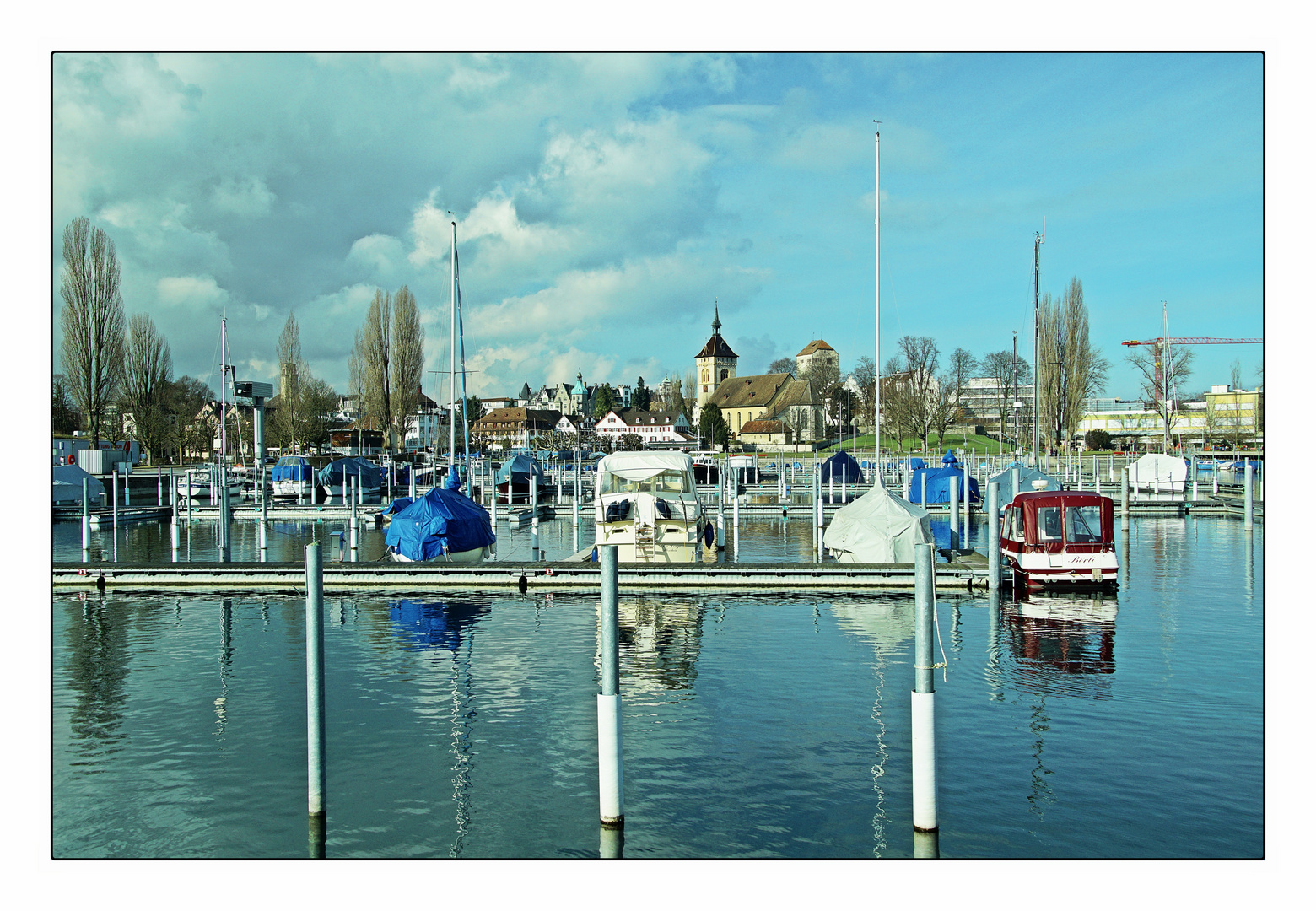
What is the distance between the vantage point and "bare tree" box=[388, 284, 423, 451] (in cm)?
10381

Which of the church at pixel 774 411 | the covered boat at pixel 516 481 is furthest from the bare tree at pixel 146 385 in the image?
the church at pixel 774 411

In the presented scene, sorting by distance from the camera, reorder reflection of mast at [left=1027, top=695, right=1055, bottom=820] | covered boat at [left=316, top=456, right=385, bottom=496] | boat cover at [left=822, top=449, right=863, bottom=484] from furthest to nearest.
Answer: covered boat at [left=316, top=456, right=385, bottom=496], boat cover at [left=822, top=449, right=863, bottom=484], reflection of mast at [left=1027, top=695, right=1055, bottom=820]

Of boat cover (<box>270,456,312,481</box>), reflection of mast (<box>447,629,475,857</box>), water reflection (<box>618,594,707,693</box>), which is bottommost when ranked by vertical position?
reflection of mast (<box>447,629,475,857</box>)

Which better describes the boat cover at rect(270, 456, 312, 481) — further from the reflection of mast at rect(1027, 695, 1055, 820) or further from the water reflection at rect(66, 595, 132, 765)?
the reflection of mast at rect(1027, 695, 1055, 820)

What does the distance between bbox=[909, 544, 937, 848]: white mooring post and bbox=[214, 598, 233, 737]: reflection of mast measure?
32.5 ft

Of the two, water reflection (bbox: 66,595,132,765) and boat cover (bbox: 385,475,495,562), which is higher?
boat cover (bbox: 385,475,495,562)

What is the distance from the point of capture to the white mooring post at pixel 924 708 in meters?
9.28

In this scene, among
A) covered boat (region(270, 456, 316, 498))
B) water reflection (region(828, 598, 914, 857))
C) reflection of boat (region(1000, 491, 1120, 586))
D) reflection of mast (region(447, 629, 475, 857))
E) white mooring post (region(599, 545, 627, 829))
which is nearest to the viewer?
white mooring post (region(599, 545, 627, 829))

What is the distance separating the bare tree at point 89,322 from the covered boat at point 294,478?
57.8ft

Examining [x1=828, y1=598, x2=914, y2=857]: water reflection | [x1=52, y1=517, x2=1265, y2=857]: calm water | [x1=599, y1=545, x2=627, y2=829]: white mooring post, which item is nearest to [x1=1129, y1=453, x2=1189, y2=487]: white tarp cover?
[x1=52, y1=517, x2=1265, y2=857]: calm water

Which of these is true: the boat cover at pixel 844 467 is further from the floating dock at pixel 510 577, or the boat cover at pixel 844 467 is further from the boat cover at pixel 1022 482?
the floating dock at pixel 510 577

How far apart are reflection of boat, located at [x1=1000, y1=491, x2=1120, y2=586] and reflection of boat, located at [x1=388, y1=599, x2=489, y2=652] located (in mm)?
13388

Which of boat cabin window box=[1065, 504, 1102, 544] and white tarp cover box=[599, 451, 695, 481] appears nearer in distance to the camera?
boat cabin window box=[1065, 504, 1102, 544]

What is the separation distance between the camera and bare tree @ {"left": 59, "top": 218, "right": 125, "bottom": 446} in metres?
71.4
